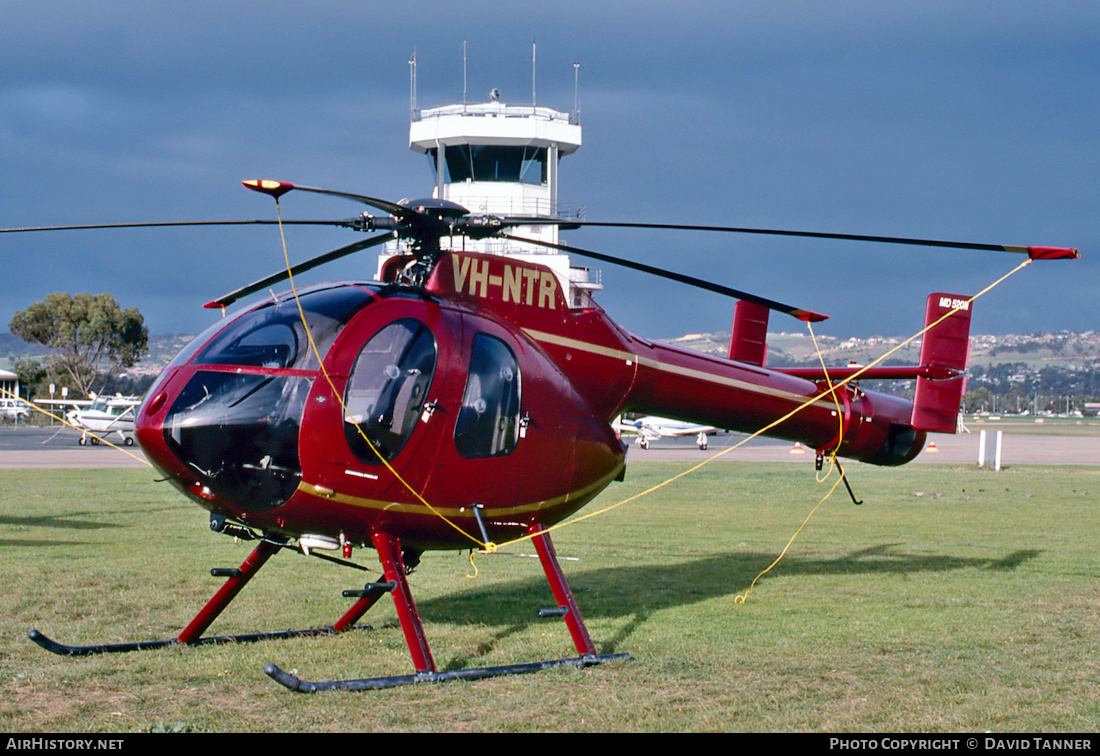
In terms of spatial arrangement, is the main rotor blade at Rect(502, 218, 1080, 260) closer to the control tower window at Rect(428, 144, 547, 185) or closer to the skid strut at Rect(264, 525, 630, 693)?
the skid strut at Rect(264, 525, 630, 693)

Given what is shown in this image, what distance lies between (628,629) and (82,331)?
3073 inches

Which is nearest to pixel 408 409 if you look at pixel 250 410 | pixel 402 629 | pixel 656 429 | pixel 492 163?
pixel 250 410

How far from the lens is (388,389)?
7.98 m

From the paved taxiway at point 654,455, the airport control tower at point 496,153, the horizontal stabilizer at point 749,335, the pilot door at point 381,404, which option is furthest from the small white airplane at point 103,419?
the pilot door at point 381,404

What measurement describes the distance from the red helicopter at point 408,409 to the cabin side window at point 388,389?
1 centimetres

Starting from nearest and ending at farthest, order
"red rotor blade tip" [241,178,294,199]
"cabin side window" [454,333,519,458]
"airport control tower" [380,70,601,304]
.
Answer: "red rotor blade tip" [241,178,294,199], "cabin side window" [454,333,519,458], "airport control tower" [380,70,601,304]

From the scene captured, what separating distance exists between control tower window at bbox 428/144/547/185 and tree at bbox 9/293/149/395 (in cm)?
4454

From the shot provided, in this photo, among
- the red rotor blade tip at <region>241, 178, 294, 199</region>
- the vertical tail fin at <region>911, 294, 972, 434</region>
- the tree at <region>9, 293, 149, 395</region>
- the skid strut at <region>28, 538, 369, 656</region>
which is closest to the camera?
the red rotor blade tip at <region>241, 178, 294, 199</region>

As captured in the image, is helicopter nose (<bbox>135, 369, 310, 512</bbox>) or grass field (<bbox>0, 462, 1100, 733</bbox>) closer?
grass field (<bbox>0, 462, 1100, 733</bbox>)

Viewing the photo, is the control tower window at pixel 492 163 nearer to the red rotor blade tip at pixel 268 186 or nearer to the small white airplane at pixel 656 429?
the small white airplane at pixel 656 429

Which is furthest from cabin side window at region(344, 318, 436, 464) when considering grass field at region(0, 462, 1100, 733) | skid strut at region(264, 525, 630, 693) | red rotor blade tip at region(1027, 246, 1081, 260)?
red rotor blade tip at region(1027, 246, 1081, 260)

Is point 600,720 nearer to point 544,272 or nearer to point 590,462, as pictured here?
point 590,462

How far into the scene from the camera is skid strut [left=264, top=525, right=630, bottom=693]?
7.40m

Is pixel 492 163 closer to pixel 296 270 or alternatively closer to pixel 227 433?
pixel 296 270
